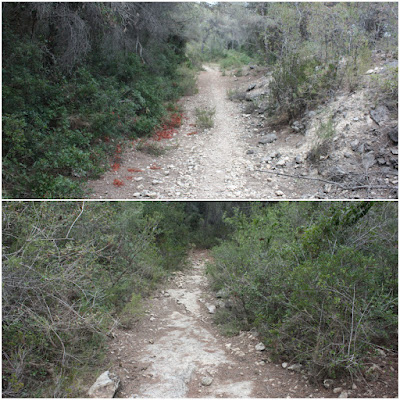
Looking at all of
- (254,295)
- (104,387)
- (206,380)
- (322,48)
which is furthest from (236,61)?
(104,387)

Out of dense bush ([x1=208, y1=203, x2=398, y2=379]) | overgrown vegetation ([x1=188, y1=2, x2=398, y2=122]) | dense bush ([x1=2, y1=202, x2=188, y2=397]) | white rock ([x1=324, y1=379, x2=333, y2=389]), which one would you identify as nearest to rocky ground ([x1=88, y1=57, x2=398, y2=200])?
overgrown vegetation ([x1=188, y1=2, x2=398, y2=122])

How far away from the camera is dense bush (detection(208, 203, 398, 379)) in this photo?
3053mm

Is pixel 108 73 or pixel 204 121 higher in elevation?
pixel 108 73

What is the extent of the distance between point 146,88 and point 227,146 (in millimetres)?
2897

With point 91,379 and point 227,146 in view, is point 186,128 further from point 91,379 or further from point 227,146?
point 91,379

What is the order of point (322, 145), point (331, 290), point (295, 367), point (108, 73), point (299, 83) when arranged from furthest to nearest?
point (108, 73), point (299, 83), point (322, 145), point (295, 367), point (331, 290)

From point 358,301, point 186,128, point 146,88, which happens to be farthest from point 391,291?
point 146,88

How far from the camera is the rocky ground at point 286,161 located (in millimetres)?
5633

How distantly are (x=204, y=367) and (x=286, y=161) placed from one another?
4.14 meters

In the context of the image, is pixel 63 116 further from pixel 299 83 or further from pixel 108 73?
pixel 299 83

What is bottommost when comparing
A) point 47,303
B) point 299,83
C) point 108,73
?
point 47,303

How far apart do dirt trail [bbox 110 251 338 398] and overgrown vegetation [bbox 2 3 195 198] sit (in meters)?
2.40

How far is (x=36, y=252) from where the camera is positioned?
335 centimetres

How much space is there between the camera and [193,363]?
3953mm
